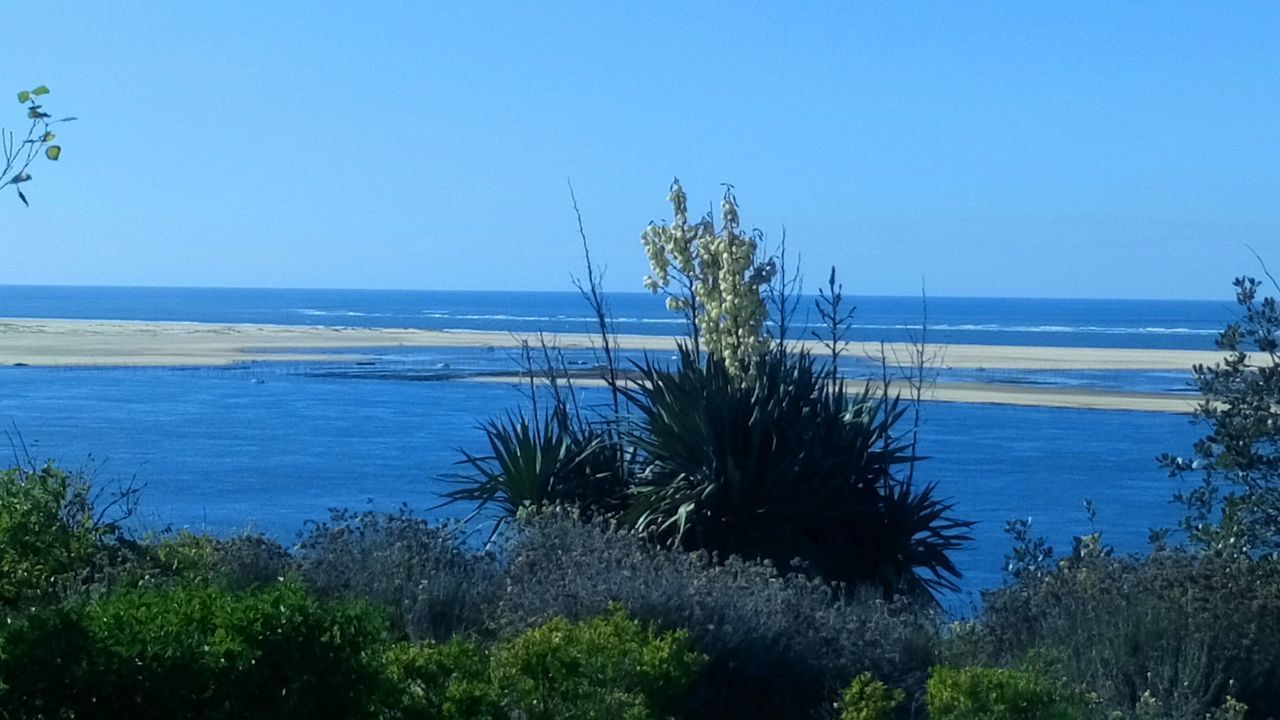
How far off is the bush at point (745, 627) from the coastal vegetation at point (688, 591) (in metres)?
0.01

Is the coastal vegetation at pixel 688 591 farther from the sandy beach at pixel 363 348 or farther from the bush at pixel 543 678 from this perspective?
the sandy beach at pixel 363 348

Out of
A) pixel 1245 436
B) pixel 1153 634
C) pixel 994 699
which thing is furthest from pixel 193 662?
pixel 1245 436

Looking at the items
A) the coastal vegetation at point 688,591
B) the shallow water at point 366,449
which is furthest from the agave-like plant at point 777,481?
the shallow water at point 366,449

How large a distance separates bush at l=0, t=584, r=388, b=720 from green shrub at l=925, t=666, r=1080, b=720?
179 centimetres

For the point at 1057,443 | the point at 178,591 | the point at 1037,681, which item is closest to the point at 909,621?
the point at 1037,681

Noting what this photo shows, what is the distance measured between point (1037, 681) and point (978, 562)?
425 inches

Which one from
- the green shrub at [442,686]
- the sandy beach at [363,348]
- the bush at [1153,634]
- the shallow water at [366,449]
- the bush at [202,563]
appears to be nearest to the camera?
the green shrub at [442,686]

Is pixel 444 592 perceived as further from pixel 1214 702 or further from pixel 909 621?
pixel 1214 702

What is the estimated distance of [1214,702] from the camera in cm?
646

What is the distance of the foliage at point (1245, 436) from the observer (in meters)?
8.20

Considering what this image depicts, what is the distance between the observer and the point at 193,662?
466cm

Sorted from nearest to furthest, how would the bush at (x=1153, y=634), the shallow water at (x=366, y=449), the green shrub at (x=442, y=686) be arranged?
the green shrub at (x=442, y=686) → the bush at (x=1153, y=634) → the shallow water at (x=366, y=449)

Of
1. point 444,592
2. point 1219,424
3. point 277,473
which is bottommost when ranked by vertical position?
point 277,473

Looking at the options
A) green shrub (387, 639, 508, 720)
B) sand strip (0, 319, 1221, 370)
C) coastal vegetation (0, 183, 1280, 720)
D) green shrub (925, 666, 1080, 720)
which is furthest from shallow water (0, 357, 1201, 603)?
sand strip (0, 319, 1221, 370)
